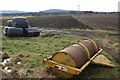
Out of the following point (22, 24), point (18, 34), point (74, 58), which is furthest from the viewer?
point (22, 24)

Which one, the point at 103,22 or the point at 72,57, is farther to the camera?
the point at 103,22

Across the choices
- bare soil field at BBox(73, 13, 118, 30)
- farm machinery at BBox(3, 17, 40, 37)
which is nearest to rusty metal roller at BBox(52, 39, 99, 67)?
farm machinery at BBox(3, 17, 40, 37)

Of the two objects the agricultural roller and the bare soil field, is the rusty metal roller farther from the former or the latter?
the bare soil field

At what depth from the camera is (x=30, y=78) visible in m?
5.62

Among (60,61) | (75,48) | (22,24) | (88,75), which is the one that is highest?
(22,24)

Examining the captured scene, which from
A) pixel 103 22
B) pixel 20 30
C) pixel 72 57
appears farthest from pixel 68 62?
pixel 103 22

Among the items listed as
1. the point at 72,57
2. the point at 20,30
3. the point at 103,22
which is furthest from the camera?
the point at 103,22

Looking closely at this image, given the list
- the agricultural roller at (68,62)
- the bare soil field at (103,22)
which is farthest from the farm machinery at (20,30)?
the bare soil field at (103,22)

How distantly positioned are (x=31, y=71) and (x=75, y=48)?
2.13 m

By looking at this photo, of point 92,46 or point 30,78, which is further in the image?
point 92,46

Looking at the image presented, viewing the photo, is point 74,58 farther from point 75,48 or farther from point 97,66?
point 97,66

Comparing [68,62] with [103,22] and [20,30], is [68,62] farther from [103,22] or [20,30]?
[103,22]

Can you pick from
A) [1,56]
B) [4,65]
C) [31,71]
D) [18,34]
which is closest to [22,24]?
[18,34]

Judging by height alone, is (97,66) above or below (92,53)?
below
